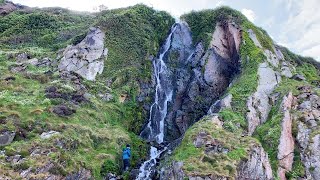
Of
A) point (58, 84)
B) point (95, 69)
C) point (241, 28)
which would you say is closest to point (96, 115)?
point (58, 84)

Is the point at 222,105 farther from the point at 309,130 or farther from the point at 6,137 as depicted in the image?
the point at 6,137

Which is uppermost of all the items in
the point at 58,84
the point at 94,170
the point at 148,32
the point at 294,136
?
the point at 148,32

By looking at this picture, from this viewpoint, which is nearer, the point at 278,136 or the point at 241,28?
the point at 278,136

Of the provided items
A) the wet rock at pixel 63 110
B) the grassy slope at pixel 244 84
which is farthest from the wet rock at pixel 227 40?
the wet rock at pixel 63 110

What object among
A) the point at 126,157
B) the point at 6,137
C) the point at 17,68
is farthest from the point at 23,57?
the point at 126,157

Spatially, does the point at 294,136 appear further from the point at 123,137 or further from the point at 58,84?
the point at 58,84
